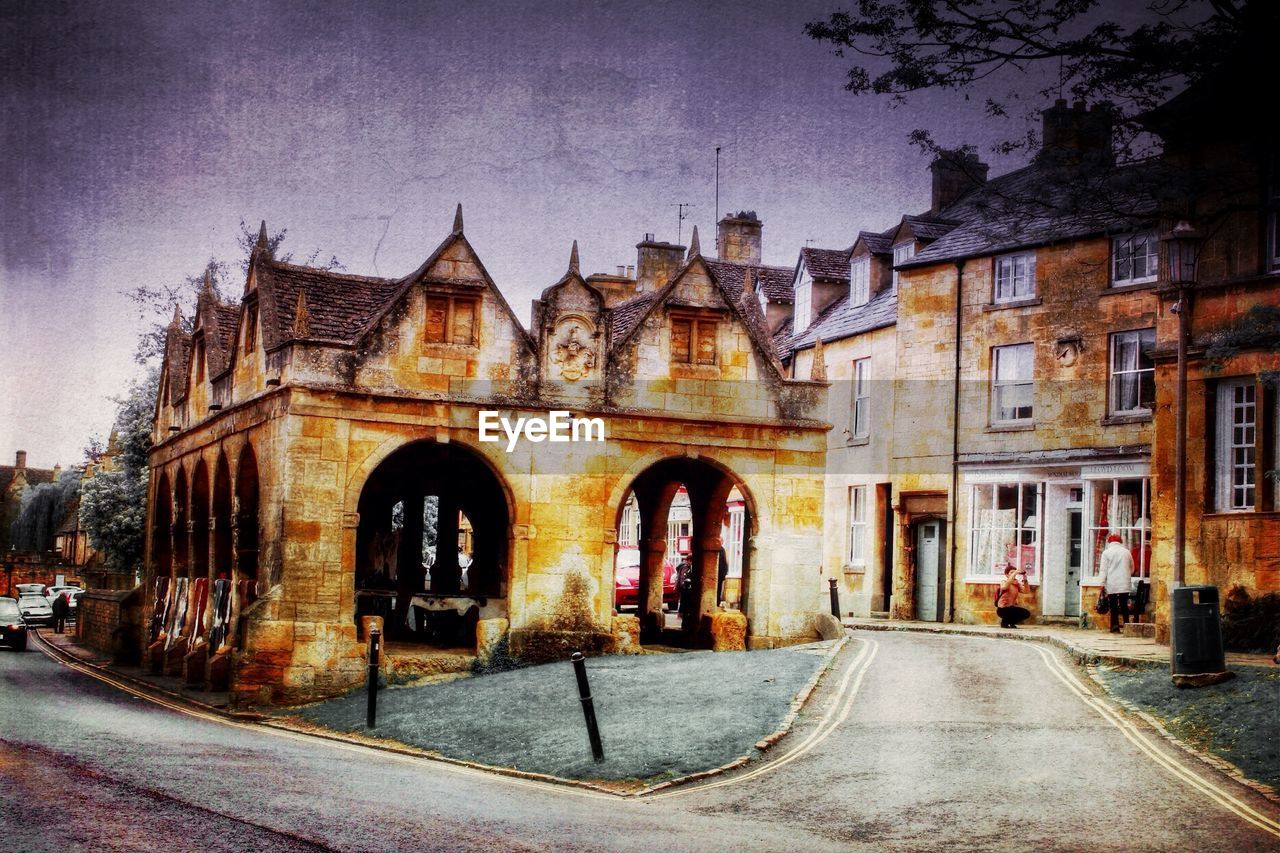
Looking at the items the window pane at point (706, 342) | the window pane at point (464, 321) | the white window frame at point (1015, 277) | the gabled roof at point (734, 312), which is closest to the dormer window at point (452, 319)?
the window pane at point (464, 321)

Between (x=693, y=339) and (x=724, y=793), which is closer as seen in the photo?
(x=724, y=793)

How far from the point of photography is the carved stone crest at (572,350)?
25328 mm

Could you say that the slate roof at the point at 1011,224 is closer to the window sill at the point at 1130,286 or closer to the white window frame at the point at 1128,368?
the window sill at the point at 1130,286

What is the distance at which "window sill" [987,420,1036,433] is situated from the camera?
1296 inches

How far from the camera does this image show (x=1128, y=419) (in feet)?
102

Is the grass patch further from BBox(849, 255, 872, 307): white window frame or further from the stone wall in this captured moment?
the stone wall

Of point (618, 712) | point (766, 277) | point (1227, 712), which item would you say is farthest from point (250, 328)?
point (766, 277)

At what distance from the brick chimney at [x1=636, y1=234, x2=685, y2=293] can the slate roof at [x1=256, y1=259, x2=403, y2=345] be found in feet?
53.2

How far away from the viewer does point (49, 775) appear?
43.1ft

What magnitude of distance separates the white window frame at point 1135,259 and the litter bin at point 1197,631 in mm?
14514

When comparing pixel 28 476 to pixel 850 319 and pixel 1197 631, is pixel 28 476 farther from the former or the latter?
pixel 1197 631

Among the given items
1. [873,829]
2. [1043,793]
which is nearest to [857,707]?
[1043,793]

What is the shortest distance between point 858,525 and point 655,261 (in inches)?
419

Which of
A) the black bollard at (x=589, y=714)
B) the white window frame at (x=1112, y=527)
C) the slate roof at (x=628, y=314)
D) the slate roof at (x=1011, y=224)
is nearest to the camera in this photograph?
the black bollard at (x=589, y=714)
